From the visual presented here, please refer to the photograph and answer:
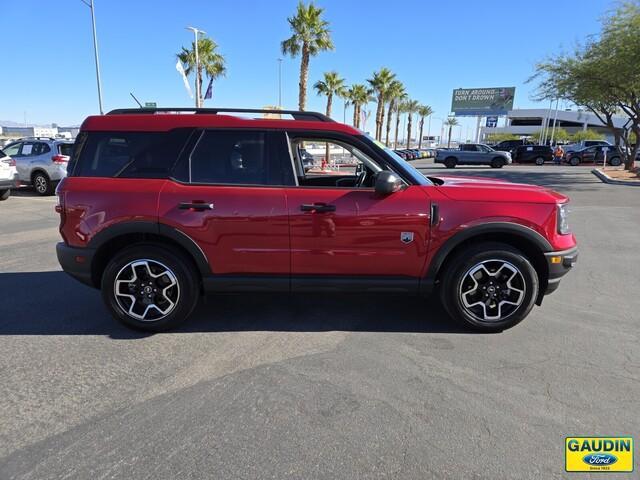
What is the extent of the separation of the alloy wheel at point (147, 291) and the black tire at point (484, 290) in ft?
7.85

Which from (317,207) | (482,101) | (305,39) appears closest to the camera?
(317,207)

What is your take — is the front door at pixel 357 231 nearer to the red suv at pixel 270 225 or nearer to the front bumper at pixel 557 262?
the red suv at pixel 270 225

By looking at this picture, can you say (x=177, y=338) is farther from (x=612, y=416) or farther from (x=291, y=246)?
(x=612, y=416)

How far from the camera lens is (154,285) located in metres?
3.69

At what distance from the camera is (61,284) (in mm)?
4953

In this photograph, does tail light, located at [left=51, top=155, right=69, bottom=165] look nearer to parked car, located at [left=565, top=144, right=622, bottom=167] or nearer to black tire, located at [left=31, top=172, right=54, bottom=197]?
black tire, located at [left=31, top=172, right=54, bottom=197]

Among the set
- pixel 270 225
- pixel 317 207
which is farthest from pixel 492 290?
pixel 270 225

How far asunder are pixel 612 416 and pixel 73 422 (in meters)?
3.29

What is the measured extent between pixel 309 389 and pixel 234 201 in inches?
63.3

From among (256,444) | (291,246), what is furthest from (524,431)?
(291,246)

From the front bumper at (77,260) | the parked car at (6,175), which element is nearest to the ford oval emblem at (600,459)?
the front bumper at (77,260)

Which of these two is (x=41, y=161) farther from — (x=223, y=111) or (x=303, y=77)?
(x=303, y=77)

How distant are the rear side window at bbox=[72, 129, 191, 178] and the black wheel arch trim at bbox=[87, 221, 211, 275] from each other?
0.42m

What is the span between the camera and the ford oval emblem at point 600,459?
2.25 metres
